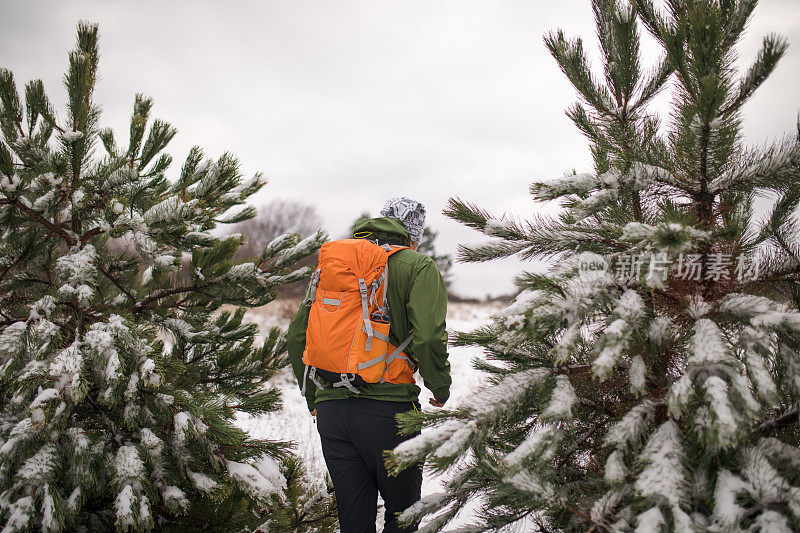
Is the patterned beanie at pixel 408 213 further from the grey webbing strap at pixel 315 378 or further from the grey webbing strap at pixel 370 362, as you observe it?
the grey webbing strap at pixel 315 378

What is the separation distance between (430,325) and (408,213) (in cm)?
70

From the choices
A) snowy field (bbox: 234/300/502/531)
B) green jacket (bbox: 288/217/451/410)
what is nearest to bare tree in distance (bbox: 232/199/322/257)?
snowy field (bbox: 234/300/502/531)

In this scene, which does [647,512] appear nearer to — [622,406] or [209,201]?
[622,406]

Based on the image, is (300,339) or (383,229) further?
(300,339)

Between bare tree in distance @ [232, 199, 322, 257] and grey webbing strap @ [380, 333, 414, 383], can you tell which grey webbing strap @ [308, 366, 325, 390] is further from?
bare tree in distance @ [232, 199, 322, 257]

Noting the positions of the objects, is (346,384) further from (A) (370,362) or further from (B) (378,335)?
(B) (378,335)

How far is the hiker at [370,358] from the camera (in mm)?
2025

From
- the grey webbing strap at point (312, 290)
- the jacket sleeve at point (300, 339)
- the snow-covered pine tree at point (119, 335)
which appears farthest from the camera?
the jacket sleeve at point (300, 339)

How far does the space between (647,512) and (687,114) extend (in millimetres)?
1020

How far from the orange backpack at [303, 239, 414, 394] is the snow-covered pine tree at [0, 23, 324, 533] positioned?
49 cm

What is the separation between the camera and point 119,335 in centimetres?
175

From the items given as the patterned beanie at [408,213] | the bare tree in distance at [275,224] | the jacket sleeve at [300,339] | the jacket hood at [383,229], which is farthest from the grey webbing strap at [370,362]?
the bare tree in distance at [275,224]

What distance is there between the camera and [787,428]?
1.22 meters

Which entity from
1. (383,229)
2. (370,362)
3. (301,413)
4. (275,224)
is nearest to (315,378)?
(370,362)
